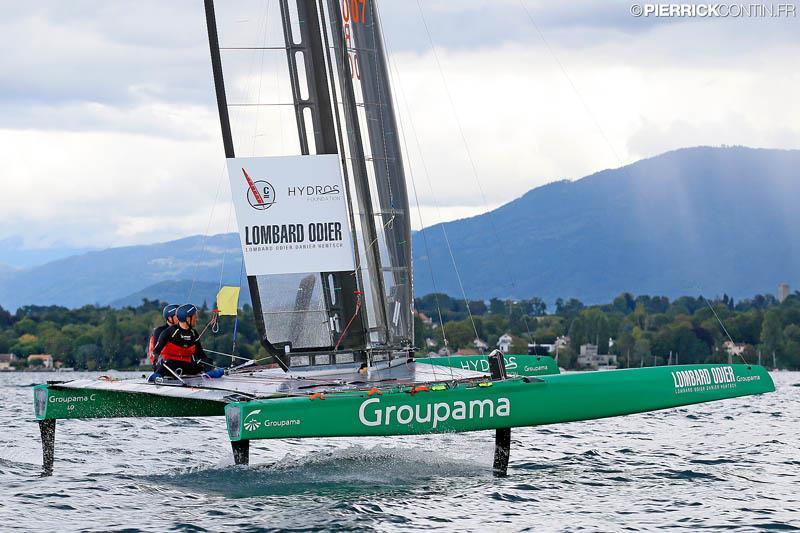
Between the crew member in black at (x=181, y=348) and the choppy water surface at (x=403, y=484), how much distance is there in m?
0.93

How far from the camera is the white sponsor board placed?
1117 centimetres

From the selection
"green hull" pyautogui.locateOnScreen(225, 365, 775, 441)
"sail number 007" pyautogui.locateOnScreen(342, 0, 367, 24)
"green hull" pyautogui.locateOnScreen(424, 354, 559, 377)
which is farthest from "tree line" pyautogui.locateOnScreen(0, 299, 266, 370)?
"green hull" pyautogui.locateOnScreen(225, 365, 775, 441)

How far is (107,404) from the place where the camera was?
36.5 ft

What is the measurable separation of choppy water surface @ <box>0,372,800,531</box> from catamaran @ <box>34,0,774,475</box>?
530mm

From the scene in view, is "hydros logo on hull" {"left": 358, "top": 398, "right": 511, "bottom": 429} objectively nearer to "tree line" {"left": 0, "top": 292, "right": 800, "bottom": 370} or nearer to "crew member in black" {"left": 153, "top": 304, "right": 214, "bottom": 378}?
"crew member in black" {"left": 153, "top": 304, "right": 214, "bottom": 378}

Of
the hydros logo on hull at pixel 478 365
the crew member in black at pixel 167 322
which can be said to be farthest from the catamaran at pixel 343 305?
the hydros logo on hull at pixel 478 365

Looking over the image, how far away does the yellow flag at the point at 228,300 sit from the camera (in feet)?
38.0

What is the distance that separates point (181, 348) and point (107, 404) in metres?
0.89

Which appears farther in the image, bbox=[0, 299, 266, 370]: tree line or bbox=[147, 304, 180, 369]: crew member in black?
bbox=[0, 299, 266, 370]: tree line

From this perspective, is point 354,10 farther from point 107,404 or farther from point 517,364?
point 517,364

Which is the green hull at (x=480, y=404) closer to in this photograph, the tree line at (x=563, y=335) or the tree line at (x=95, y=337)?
the tree line at (x=95, y=337)

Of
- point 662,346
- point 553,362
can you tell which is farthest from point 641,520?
point 662,346

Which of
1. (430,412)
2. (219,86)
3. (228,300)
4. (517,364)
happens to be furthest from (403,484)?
(517,364)

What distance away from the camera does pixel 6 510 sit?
8789 millimetres
